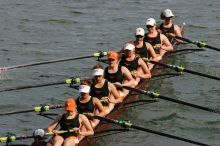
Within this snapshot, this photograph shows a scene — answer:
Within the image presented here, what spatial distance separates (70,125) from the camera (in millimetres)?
14266

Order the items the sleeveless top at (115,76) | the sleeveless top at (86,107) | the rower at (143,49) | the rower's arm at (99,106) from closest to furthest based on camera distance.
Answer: the sleeveless top at (86,107) → the rower's arm at (99,106) → the sleeveless top at (115,76) → the rower at (143,49)

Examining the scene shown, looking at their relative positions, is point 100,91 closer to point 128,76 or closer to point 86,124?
point 128,76

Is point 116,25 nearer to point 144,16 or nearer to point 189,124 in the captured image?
point 144,16

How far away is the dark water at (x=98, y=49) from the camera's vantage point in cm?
1747

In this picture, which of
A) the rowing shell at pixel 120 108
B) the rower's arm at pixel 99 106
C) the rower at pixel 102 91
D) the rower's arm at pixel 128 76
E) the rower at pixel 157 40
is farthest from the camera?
the rower at pixel 157 40

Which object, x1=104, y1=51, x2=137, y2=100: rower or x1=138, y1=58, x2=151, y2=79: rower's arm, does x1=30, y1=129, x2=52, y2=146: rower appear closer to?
x1=104, y1=51, x2=137, y2=100: rower

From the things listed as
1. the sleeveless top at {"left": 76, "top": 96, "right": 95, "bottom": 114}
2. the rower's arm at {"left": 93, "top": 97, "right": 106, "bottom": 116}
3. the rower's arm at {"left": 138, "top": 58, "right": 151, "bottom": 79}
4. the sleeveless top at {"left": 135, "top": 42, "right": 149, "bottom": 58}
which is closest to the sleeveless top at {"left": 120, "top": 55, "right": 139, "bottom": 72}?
the rower's arm at {"left": 138, "top": 58, "right": 151, "bottom": 79}

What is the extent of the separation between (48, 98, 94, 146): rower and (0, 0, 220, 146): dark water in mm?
1355

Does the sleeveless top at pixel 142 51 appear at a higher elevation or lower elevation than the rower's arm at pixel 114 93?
higher

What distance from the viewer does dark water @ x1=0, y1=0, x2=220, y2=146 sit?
17.5 meters

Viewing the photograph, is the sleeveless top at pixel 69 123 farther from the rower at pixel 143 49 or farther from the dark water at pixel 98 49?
the rower at pixel 143 49

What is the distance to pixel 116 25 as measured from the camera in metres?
26.9

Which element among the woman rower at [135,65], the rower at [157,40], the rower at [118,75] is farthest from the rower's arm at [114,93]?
the rower at [157,40]

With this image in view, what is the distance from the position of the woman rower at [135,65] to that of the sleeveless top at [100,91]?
6.46 ft
